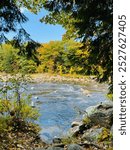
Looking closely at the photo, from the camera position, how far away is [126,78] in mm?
3621

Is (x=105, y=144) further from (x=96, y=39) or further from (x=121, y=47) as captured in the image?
(x=121, y=47)

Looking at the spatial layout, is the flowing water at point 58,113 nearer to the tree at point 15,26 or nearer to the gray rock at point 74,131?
the gray rock at point 74,131

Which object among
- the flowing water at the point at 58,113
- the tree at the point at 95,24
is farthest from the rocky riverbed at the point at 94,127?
the tree at the point at 95,24

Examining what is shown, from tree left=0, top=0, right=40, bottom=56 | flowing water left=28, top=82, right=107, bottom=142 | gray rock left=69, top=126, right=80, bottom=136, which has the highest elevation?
tree left=0, top=0, right=40, bottom=56

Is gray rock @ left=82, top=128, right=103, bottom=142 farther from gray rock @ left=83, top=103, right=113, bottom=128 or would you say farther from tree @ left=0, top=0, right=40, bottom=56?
tree @ left=0, top=0, right=40, bottom=56

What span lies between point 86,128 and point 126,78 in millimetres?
8852

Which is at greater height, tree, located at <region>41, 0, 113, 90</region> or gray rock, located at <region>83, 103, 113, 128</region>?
tree, located at <region>41, 0, 113, 90</region>

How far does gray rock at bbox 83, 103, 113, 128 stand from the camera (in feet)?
38.5

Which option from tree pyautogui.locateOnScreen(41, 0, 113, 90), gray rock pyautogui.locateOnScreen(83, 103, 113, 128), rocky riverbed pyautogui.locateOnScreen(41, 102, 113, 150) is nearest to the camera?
tree pyautogui.locateOnScreen(41, 0, 113, 90)

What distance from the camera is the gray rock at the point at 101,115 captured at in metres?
11.7

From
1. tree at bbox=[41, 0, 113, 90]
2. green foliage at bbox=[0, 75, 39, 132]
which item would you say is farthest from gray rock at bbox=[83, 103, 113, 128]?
tree at bbox=[41, 0, 113, 90]

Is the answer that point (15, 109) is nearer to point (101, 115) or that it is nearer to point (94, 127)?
point (94, 127)

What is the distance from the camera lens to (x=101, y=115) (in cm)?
1220

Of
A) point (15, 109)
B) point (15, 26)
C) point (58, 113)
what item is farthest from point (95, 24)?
point (58, 113)
